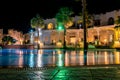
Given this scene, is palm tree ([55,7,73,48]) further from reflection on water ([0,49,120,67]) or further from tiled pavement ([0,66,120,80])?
tiled pavement ([0,66,120,80])

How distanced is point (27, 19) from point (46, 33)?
1198cm

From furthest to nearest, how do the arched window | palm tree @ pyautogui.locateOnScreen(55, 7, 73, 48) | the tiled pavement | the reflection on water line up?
the arched window < palm tree @ pyautogui.locateOnScreen(55, 7, 73, 48) < the reflection on water < the tiled pavement

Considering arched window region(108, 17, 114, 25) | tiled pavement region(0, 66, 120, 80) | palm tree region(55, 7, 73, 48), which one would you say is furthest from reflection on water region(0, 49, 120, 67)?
arched window region(108, 17, 114, 25)

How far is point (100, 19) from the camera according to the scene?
7481 cm

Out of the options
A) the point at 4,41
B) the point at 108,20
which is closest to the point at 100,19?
the point at 108,20

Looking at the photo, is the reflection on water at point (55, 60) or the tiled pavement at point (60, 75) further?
the reflection on water at point (55, 60)

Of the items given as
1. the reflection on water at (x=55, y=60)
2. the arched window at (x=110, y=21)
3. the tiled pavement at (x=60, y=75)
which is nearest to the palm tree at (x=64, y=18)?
the arched window at (x=110, y=21)

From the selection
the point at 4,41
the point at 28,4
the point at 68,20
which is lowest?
the point at 4,41

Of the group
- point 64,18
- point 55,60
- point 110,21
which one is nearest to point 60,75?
point 55,60

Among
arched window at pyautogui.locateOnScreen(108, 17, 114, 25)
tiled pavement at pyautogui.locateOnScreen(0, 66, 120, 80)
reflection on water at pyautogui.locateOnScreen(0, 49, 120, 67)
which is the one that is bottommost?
tiled pavement at pyautogui.locateOnScreen(0, 66, 120, 80)

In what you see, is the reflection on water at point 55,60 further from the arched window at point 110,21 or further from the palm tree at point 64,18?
the arched window at point 110,21

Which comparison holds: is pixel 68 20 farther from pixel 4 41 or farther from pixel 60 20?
pixel 4 41

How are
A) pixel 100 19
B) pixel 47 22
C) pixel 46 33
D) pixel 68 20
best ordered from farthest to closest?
pixel 47 22
pixel 46 33
pixel 100 19
pixel 68 20

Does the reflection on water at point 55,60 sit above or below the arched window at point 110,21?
below
